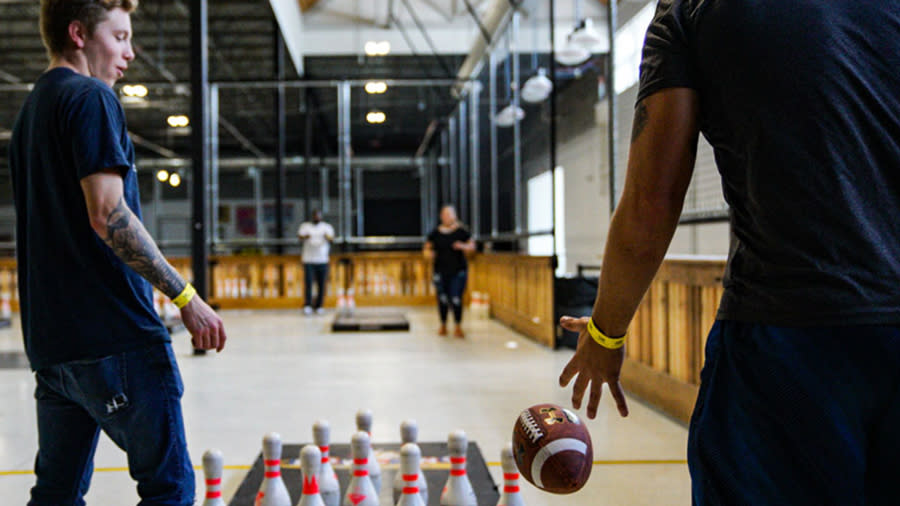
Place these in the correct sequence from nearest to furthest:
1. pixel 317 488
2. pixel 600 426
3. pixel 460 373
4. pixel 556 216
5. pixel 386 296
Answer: pixel 317 488
pixel 600 426
pixel 460 373
pixel 556 216
pixel 386 296

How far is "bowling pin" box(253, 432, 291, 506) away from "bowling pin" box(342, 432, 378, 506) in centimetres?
24

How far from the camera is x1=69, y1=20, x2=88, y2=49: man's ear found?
6.31 feet

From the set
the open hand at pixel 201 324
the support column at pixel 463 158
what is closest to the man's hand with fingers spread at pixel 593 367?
the open hand at pixel 201 324

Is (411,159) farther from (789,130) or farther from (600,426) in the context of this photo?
(789,130)

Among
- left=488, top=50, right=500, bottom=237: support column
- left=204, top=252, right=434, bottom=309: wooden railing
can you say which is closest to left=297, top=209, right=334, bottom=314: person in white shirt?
left=204, top=252, right=434, bottom=309: wooden railing

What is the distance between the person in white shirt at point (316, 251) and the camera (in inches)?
475

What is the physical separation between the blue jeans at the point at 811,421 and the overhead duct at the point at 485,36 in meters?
9.20

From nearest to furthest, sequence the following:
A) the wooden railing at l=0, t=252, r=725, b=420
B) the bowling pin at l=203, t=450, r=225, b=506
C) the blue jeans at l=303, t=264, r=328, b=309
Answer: the bowling pin at l=203, t=450, r=225, b=506 < the wooden railing at l=0, t=252, r=725, b=420 < the blue jeans at l=303, t=264, r=328, b=309

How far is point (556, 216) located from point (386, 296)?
6.79 meters

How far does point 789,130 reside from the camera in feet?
3.90

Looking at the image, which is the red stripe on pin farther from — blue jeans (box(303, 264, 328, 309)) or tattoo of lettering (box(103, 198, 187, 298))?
blue jeans (box(303, 264, 328, 309))

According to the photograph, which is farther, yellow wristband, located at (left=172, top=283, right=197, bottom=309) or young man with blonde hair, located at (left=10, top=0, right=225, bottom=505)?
yellow wristband, located at (left=172, top=283, right=197, bottom=309)

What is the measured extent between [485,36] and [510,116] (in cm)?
200

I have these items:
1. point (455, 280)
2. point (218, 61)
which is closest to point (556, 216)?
point (455, 280)
